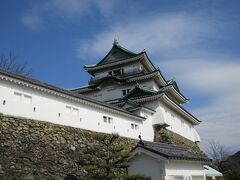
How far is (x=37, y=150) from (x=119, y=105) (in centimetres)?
1404

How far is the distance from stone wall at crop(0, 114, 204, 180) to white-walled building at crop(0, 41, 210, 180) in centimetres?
59

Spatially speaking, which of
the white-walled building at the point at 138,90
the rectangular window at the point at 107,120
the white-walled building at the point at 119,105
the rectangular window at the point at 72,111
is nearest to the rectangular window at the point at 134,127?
the white-walled building at the point at 119,105

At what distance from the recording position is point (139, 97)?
2817 cm

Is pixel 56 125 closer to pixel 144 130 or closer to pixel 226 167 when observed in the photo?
pixel 144 130

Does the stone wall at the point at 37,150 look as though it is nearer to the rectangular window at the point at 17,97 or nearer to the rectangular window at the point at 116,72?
the rectangular window at the point at 17,97

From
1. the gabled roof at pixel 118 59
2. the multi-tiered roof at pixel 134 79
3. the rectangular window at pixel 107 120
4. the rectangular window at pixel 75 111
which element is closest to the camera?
the rectangular window at pixel 75 111

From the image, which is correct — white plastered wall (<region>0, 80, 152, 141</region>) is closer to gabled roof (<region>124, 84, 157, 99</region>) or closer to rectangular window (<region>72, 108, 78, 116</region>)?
rectangular window (<region>72, 108, 78, 116</region>)

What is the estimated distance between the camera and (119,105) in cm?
2706

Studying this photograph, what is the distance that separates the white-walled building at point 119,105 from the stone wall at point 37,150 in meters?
0.59

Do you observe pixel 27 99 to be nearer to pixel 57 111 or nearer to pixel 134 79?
pixel 57 111

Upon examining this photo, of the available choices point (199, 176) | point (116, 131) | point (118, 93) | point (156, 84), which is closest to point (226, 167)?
point (156, 84)

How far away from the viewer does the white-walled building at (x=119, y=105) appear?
1369cm

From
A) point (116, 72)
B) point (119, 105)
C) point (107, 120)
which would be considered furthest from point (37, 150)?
point (116, 72)

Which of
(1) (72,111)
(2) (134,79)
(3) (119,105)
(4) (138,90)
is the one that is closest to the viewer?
(1) (72,111)
